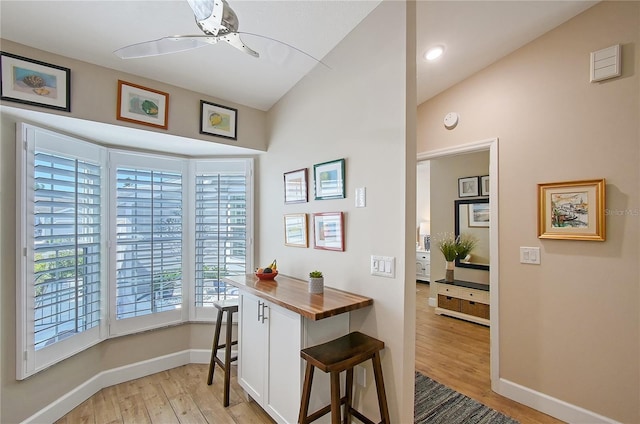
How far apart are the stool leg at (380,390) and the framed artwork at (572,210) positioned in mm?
1617

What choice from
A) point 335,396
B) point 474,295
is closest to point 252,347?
point 335,396

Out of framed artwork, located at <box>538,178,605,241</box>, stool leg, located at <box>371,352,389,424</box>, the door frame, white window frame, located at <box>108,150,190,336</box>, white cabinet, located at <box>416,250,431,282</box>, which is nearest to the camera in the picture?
stool leg, located at <box>371,352,389,424</box>

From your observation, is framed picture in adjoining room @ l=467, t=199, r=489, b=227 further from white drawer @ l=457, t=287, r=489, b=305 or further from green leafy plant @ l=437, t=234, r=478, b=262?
white drawer @ l=457, t=287, r=489, b=305

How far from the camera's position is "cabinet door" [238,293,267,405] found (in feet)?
6.91

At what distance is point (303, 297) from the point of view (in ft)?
6.31

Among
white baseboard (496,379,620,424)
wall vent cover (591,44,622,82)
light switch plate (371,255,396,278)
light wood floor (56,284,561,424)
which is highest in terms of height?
wall vent cover (591,44,622,82)

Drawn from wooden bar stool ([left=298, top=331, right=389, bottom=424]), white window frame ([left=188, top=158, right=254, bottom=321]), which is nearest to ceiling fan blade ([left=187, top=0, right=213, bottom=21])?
wooden bar stool ([left=298, top=331, right=389, bottom=424])

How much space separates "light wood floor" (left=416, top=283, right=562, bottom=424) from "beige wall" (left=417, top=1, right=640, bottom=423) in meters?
0.20

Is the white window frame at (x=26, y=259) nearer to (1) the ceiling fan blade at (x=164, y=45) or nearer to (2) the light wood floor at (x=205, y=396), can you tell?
(2) the light wood floor at (x=205, y=396)

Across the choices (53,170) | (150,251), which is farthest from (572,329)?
(53,170)

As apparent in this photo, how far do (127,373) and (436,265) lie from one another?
4.29 metres

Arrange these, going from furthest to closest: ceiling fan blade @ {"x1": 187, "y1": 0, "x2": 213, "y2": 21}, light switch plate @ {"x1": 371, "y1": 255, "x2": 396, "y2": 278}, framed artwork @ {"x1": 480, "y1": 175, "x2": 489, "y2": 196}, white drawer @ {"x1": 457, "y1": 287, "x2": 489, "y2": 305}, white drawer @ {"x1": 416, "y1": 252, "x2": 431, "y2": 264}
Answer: white drawer @ {"x1": 416, "y1": 252, "x2": 431, "y2": 264} → framed artwork @ {"x1": 480, "y1": 175, "x2": 489, "y2": 196} → white drawer @ {"x1": 457, "y1": 287, "x2": 489, "y2": 305} → light switch plate @ {"x1": 371, "y1": 255, "x2": 396, "y2": 278} → ceiling fan blade @ {"x1": 187, "y1": 0, "x2": 213, "y2": 21}

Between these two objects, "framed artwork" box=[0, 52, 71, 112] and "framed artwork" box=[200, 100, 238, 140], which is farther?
"framed artwork" box=[200, 100, 238, 140]

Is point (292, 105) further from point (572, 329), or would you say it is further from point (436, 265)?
point (436, 265)
